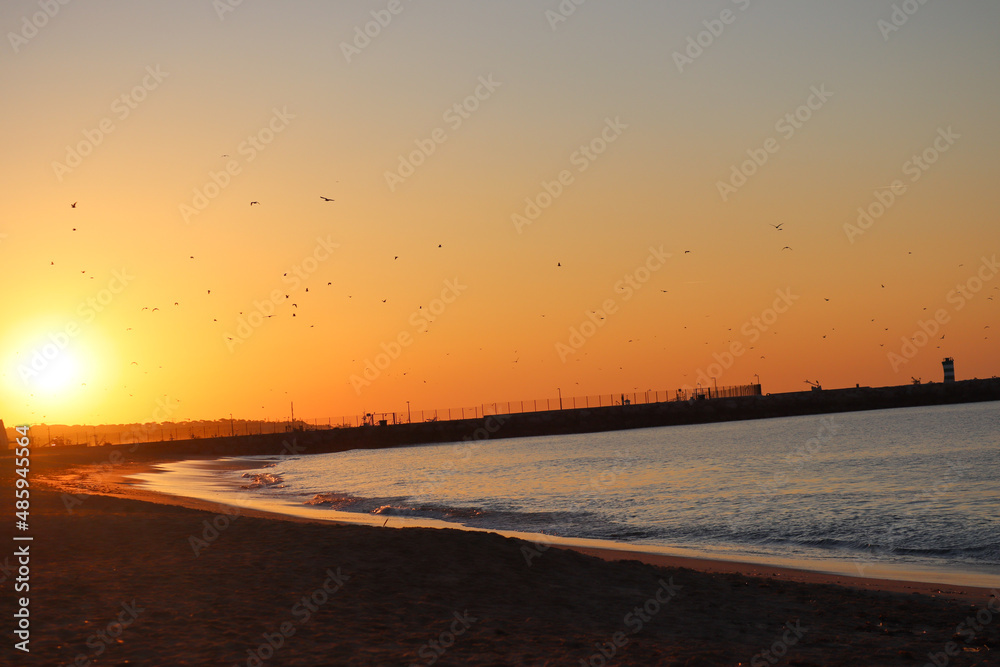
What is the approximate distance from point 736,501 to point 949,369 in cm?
16181

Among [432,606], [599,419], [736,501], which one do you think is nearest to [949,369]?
[599,419]

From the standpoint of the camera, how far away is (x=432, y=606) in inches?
424

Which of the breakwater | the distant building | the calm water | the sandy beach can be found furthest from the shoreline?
the distant building

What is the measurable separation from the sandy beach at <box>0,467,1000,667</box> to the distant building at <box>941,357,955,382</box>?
572ft

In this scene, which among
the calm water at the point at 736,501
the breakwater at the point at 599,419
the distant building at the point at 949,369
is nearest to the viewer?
the calm water at the point at 736,501

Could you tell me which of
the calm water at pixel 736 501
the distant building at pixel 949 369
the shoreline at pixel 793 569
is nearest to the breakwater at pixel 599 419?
the distant building at pixel 949 369

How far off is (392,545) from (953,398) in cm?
17064

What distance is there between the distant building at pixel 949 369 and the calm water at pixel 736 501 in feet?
404

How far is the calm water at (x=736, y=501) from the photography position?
19.5 metres

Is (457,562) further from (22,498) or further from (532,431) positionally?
(532,431)

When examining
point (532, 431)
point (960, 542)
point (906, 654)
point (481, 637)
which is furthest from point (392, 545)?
point (532, 431)

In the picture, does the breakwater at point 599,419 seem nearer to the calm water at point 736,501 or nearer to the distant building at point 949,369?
the distant building at point 949,369

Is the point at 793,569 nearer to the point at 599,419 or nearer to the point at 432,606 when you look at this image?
the point at 432,606

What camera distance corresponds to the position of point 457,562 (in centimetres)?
1348
